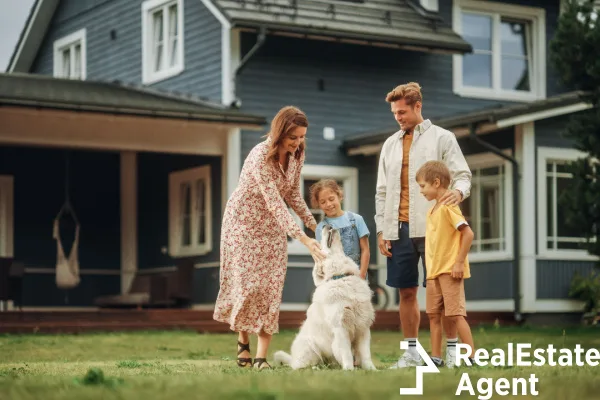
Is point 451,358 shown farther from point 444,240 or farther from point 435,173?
point 435,173

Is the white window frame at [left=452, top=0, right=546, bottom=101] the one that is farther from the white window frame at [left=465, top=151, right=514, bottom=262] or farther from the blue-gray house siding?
the blue-gray house siding

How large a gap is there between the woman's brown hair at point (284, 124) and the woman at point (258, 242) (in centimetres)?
4

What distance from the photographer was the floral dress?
9.53 meters

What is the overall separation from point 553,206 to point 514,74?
4.19 metres

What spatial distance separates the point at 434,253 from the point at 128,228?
15.2 m

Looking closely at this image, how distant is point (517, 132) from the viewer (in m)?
20.2

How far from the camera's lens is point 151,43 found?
77.8 feet

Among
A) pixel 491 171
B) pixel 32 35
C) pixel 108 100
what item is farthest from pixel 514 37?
pixel 32 35

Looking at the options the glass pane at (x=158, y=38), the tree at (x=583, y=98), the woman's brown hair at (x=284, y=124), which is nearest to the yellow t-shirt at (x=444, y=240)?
the woman's brown hair at (x=284, y=124)

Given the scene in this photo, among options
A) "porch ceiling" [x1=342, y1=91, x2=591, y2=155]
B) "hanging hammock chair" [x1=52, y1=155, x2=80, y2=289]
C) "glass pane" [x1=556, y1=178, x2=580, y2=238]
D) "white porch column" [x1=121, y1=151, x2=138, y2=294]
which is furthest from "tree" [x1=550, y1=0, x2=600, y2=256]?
"white porch column" [x1=121, y1=151, x2=138, y2=294]

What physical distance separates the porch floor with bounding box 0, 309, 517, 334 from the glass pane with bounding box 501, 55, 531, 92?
5.81m

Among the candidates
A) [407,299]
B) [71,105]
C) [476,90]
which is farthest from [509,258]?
[407,299]

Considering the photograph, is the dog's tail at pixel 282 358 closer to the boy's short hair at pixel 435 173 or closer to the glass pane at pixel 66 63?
the boy's short hair at pixel 435 173

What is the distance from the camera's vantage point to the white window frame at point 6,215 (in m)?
22.8
